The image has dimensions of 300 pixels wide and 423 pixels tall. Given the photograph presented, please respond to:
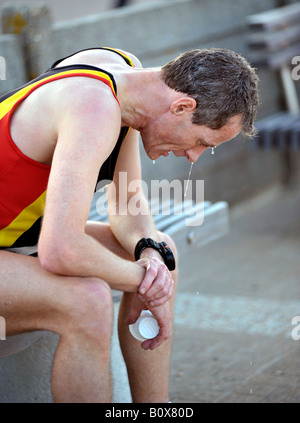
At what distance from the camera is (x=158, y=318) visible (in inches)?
95.0

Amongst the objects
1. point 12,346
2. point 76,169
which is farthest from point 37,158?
point 12,346

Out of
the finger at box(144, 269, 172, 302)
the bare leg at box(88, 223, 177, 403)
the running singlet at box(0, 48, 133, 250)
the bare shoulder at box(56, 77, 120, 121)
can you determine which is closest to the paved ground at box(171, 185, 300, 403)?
the bare leg at box(88, 223, 177, 403)

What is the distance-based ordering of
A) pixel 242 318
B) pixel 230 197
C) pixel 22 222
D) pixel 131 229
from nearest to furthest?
pixel 22 222 < pixel 131 229 < pixel 242 318 < pixel 230 197

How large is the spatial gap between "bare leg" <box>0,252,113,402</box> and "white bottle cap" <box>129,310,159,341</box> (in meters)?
0.29

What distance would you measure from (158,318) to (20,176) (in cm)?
62

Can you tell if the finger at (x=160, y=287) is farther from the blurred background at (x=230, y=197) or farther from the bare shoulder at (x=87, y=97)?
the blurred background at (x=230, y=197)

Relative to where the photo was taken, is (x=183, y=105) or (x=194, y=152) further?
(x=194, y=152)

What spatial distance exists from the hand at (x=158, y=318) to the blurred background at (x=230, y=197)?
0.52 m

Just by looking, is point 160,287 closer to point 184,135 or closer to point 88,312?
point 88,312

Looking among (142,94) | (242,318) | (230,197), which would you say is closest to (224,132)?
(142,94)

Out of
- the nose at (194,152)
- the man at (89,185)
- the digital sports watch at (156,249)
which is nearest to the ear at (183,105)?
the man at (89,185)

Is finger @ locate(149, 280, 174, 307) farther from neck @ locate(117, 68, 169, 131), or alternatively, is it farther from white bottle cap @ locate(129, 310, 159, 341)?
neck @ locate(117, 68, 169, 131)

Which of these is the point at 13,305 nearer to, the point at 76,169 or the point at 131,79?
the point at 76,169

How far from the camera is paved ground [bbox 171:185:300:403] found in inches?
126
